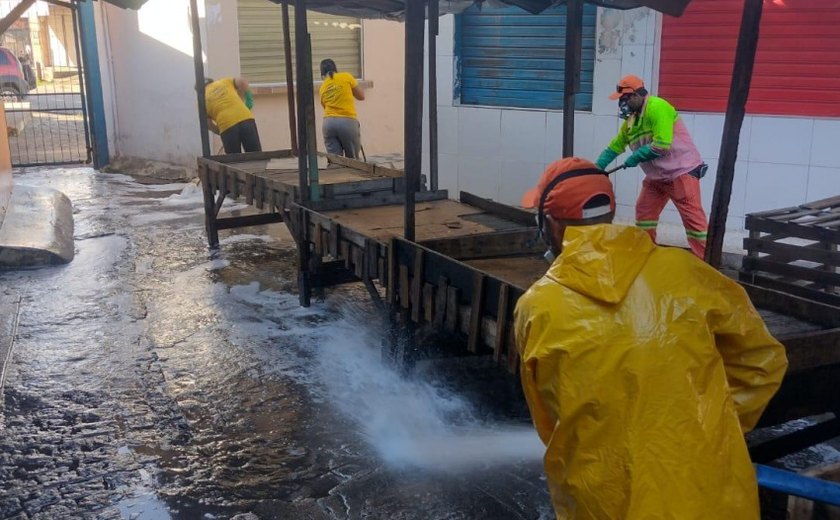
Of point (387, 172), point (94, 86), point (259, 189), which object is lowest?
point (259, 189)

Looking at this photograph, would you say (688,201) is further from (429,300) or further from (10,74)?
(10,74)

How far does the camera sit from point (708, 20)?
8000 millimetres

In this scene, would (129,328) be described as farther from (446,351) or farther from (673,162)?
(673,162)

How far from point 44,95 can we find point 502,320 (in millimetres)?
18609

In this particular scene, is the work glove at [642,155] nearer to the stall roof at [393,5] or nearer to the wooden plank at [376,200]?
the stall roof at [393,5]

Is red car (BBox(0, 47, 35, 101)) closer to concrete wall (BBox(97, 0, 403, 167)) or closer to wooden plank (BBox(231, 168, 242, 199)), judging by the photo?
concrete wall (BBox(97, 0, 403, 167))

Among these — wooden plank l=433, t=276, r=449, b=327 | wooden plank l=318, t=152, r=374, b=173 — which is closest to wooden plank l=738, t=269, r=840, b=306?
wooden plank l=433, t=276, r=449, b=327

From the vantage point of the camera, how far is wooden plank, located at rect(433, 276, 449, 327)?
4246 millimetres

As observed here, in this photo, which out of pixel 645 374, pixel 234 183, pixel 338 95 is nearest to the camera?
pixel 645 374

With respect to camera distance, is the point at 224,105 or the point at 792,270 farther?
the point at 224,105

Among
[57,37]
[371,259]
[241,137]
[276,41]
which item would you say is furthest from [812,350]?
[57,37]

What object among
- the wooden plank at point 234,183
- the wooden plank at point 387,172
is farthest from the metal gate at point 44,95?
the wooden plank at point 387,172

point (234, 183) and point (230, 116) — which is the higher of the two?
point (230, 116)

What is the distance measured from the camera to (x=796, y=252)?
16.9 feet
